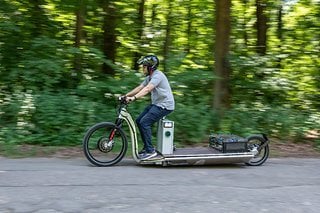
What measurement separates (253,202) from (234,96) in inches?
314

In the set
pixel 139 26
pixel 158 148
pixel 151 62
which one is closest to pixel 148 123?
pixel 158 148

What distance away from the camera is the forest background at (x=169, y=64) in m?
11.3

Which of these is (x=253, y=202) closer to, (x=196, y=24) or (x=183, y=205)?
(x=183, y=205)

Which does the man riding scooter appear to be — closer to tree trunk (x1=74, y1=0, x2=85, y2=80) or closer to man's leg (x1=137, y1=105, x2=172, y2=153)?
man's leg (x1=137, y1=105, x2=172, y2=153)

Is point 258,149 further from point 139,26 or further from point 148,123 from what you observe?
point 139,26

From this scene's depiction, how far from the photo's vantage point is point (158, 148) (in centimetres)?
871

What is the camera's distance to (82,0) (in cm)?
1416

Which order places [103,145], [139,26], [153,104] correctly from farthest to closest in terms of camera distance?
[139,26] < [153,104] < [103,145]

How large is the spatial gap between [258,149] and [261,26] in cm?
896

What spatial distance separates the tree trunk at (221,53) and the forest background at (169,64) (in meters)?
0.03

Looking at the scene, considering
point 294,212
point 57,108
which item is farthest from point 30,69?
point 294,212

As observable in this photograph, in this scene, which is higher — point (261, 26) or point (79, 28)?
point (261, 26)

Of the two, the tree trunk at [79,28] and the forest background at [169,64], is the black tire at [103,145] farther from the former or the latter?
the tree trunk at [79,28]

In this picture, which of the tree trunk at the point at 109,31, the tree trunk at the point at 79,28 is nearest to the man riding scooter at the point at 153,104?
the tree trunk at the point at 79,28
